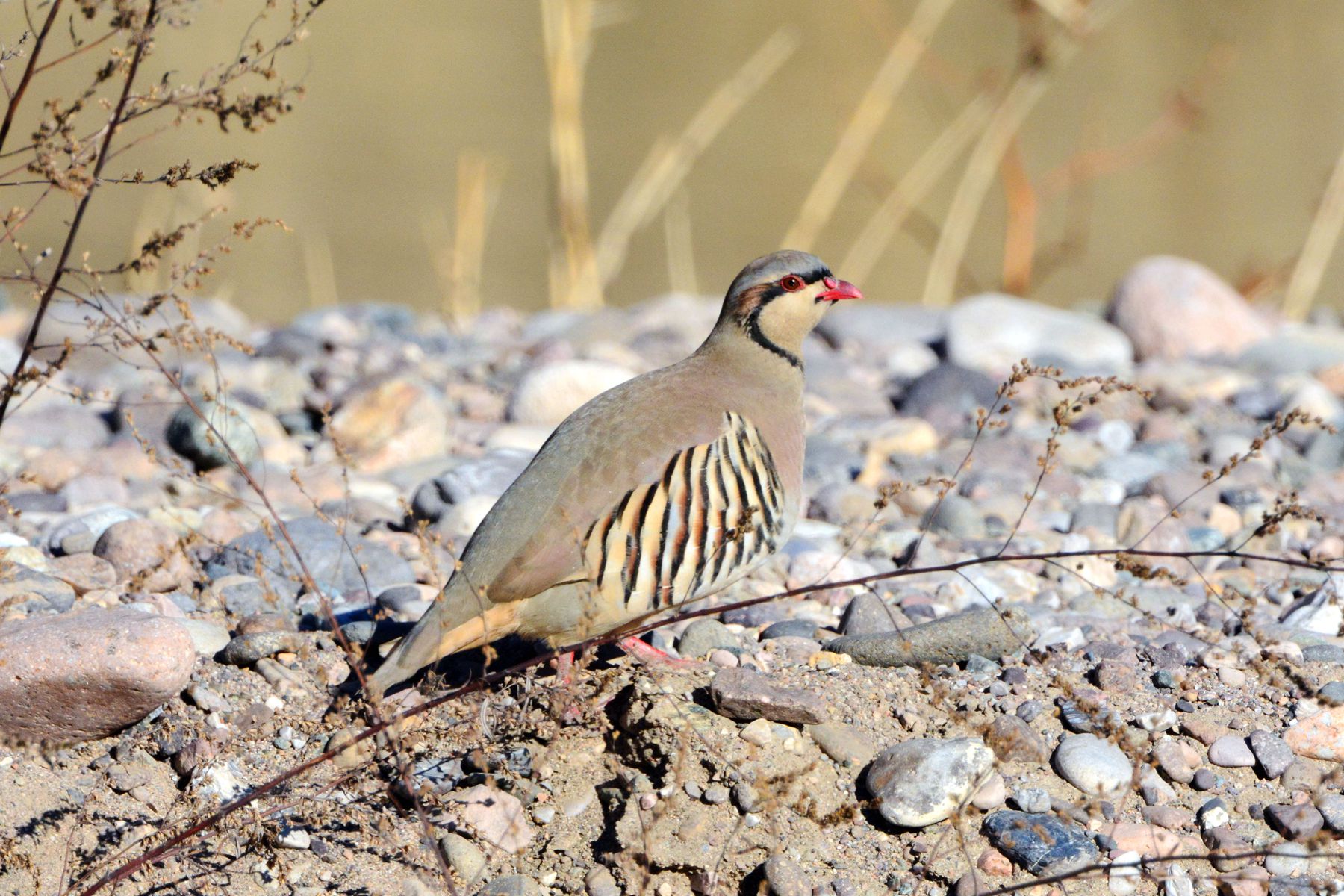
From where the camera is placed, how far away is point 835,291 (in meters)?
4.07

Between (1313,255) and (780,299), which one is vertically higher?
(780,299)

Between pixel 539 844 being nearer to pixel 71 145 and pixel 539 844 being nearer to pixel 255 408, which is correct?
pixel 71 145

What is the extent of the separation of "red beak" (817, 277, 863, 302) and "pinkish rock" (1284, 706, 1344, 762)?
1641 millimetres

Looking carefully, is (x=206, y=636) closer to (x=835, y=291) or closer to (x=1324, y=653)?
(x=835, y=291)

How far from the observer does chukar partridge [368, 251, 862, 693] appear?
10.8ft

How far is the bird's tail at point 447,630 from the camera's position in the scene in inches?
125

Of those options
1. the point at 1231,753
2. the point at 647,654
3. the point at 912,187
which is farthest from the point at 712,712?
the point at 912,187

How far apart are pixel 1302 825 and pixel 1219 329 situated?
5.23 meters

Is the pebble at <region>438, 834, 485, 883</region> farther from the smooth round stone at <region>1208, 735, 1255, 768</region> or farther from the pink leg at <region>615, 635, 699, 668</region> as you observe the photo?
the smooth round stone at <region>1208, 735, 1255, 768</region>

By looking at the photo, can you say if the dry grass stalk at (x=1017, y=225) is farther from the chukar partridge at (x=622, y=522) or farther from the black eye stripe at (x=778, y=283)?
the chukar partridge at (x=622, y=522)

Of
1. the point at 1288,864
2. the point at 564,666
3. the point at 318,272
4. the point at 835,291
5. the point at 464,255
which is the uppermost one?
the point at 835,291

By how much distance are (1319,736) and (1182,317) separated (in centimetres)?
485

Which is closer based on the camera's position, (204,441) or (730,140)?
(204,441)

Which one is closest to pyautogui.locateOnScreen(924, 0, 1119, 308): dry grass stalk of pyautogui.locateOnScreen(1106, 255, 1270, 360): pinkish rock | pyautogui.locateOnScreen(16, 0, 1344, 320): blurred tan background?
pyautogui.locateOnScreen(1106, 255, 1270, 360): pinkish rock
